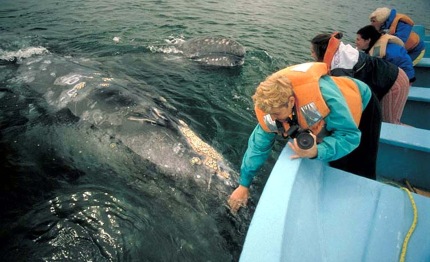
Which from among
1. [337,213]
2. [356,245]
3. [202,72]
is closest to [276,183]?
[337,213]

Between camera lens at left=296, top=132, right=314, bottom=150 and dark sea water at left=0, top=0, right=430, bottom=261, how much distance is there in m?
1.48

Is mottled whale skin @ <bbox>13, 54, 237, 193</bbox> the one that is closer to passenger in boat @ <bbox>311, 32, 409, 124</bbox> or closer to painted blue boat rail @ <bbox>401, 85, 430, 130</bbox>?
passenger in boat @ <bbox>311, 32, 409, 124</bbox>

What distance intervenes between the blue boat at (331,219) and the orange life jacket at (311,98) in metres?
0.36

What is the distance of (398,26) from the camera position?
6.37 meters

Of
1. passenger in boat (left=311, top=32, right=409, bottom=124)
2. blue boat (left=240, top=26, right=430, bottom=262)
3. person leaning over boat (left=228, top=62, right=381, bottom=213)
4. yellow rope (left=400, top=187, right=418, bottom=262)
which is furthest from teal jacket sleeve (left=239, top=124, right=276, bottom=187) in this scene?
passenger in boat (left=311, top=32, right=409, bottom=124)

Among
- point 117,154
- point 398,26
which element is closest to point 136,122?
point 117,154

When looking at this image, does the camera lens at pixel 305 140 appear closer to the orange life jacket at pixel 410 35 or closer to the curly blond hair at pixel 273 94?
the curly blond hair at pixel 273 94

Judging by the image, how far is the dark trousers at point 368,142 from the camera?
3189mm

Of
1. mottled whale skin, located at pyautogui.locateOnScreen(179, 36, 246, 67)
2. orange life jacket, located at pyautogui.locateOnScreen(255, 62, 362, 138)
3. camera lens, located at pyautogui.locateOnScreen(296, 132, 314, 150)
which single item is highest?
orange life jacket, located at pyautogui.locateOnScreen(255, 62, 362, 138)

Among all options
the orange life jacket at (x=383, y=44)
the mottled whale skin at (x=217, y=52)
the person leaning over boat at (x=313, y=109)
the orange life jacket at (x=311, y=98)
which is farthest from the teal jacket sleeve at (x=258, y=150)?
the mottled whale skin at (x=217, y=52)

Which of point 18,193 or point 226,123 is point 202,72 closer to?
point 226,123

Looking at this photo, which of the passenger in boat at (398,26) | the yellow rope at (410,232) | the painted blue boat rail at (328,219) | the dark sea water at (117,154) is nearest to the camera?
the painted blue boat rail at (328,219)

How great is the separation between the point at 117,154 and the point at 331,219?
3.19 meters

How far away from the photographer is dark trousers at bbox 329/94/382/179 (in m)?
3.19
